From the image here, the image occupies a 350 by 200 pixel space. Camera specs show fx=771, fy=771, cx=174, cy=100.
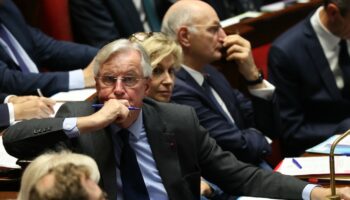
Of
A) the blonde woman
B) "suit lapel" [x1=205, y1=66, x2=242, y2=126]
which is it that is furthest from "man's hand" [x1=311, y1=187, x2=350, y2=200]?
"suit lapel" [x1=205, y1=66, x2=242, y2=126]

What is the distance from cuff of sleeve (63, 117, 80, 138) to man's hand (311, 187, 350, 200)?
2.33 ft

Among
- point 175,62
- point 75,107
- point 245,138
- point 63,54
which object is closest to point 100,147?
point 75,107

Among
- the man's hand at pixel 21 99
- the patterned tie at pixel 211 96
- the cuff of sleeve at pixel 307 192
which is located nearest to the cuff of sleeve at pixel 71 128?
the man's hand at pixel 21 99

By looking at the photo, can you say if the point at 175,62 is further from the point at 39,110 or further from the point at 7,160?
the point at 7,160

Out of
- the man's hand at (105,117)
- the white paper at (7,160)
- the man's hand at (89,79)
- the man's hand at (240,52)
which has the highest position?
the man's hand at (105,117)

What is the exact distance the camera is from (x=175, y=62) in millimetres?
2752

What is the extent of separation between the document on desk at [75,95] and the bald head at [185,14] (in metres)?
0.43

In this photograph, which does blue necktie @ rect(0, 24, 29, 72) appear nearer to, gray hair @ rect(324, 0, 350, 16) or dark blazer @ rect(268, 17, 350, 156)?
dark blazer @ rect(268, 17, 350, 156)

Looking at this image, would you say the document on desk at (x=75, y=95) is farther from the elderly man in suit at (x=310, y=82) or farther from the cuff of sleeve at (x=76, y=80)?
the elderly man in suit at (x=310, y=82)

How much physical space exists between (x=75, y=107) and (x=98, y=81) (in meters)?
0.10

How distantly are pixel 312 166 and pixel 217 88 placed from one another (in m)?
0.73

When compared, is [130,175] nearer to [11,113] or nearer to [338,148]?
[11,113]

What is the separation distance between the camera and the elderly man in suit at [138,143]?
2119 millimetres

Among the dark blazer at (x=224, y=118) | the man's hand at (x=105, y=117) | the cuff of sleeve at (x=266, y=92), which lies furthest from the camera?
the cuff of sleeve at (x=266, y=92)
